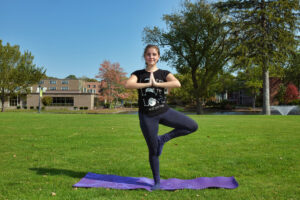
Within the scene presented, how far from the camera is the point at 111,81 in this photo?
193 ft

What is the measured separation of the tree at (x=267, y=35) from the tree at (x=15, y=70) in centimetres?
3569

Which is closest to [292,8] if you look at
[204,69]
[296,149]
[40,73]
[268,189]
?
[204,69]

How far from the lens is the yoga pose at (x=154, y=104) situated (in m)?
4.04

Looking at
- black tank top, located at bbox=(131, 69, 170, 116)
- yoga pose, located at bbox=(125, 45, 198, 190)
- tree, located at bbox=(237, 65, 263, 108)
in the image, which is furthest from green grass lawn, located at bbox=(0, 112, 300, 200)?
tree, located at bbox=(237, 65, 263, 108)

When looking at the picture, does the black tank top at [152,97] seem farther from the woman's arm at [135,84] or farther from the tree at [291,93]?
the tree at [291,93]

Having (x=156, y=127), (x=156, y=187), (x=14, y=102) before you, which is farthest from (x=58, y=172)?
(x=14, y=102)

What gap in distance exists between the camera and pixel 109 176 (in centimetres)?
489

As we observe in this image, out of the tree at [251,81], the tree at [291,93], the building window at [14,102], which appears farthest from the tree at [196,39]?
the building window at [14,102]

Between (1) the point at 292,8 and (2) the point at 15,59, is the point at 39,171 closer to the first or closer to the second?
(1) the point at 292,8

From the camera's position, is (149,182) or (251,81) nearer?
(149,182)

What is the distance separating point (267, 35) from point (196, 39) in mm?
9641

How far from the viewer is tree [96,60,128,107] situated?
58.2 meters

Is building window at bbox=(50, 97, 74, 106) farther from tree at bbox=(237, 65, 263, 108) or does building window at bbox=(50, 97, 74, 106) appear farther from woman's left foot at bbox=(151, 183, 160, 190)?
woman's left foot at bbox=(151, 183, 160, 190)

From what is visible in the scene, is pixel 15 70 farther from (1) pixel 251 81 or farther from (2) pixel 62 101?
(1) pixel 251 81
